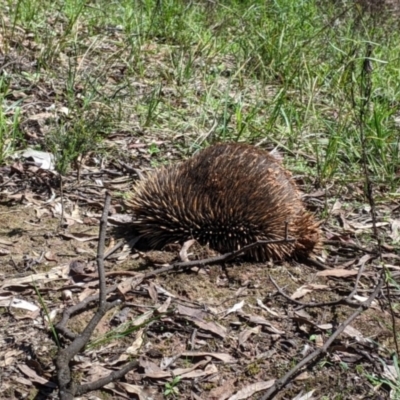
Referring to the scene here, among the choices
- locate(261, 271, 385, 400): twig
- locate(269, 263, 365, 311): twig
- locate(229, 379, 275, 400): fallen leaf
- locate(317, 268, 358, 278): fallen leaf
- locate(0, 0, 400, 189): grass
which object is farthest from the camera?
locate(0, 0, 400, 189): grass

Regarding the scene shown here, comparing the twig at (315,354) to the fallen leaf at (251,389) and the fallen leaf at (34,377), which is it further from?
the fallen leaf at (34,377)

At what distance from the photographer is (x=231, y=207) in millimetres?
3760

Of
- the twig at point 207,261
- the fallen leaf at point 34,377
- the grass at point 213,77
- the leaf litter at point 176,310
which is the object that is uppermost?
the grass at point 213,77

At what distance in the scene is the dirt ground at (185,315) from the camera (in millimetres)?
2867

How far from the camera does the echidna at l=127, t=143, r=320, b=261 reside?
3750 millimetres

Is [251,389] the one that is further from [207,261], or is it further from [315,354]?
[207,261]

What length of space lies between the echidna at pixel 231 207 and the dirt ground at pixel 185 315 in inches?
4.5

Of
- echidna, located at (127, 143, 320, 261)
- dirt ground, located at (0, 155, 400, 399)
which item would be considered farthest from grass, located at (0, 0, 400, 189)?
echidna, located at (127, 143, 320, 261)

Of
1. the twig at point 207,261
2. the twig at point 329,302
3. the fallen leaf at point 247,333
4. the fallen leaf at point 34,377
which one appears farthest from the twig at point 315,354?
the fallen leaf at point 34,377

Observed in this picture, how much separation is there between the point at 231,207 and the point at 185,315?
73cm

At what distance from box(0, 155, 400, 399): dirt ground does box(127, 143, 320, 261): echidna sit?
0.11 m

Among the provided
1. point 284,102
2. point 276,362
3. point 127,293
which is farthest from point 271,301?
point 284,102

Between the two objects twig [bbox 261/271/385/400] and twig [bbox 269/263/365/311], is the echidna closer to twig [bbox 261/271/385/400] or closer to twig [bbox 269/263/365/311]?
twig [bbox 269/263/365/311]

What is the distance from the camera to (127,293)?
3.33m
